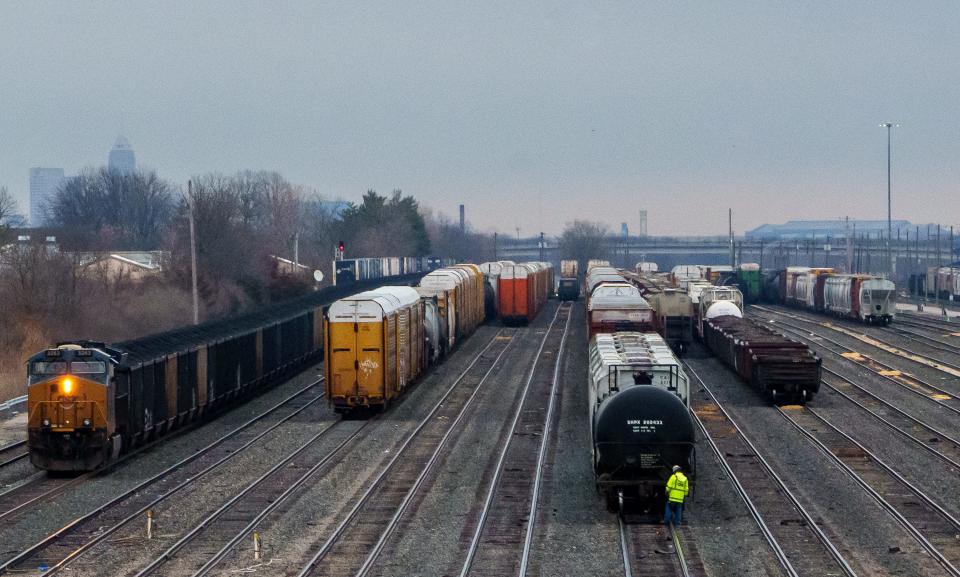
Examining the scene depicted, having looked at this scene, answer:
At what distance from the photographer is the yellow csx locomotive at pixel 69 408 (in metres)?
23.8

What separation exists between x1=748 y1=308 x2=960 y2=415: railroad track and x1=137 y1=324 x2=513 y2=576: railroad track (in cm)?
1739

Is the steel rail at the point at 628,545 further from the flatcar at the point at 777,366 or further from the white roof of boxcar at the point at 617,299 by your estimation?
the white roof of boxcar at the point at 617,299

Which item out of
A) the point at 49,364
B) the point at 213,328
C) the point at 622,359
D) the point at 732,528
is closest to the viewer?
the point at 732,528

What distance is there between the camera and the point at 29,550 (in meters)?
18.0

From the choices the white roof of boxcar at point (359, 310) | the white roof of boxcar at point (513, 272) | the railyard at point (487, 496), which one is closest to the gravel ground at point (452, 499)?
the railyard at point (487, 496)

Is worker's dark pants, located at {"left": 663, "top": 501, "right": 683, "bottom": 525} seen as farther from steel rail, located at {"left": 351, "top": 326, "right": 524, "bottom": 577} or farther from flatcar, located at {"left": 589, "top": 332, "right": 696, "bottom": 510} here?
steel rail, located at {"left": 351, "top": 326, "right": 524, "bottom": 577}

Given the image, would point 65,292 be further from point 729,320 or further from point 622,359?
point 622,359

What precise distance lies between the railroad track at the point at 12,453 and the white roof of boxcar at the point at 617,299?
69.6 feet

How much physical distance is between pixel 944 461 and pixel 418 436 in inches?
536

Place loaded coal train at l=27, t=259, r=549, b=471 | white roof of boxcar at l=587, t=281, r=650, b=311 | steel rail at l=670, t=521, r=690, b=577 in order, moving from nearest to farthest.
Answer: steel rail at l=670, t=521, r=690, b=577 < loaded coal train at l=27, t=259, r=549, b=471 < white roof of boxcar at l=587, t=281, r=650, b=311

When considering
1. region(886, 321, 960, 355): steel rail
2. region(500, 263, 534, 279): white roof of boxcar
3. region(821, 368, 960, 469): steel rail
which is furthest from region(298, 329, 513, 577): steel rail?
region(886, 321, 960, 355): steel rail

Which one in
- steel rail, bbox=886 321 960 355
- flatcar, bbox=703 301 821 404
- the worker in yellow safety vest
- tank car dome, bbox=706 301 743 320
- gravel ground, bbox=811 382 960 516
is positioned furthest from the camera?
steel rail, bbox=886 321 960 355

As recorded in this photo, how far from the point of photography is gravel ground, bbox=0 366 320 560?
63.9 ft

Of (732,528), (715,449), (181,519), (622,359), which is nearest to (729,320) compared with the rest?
(715,449)
